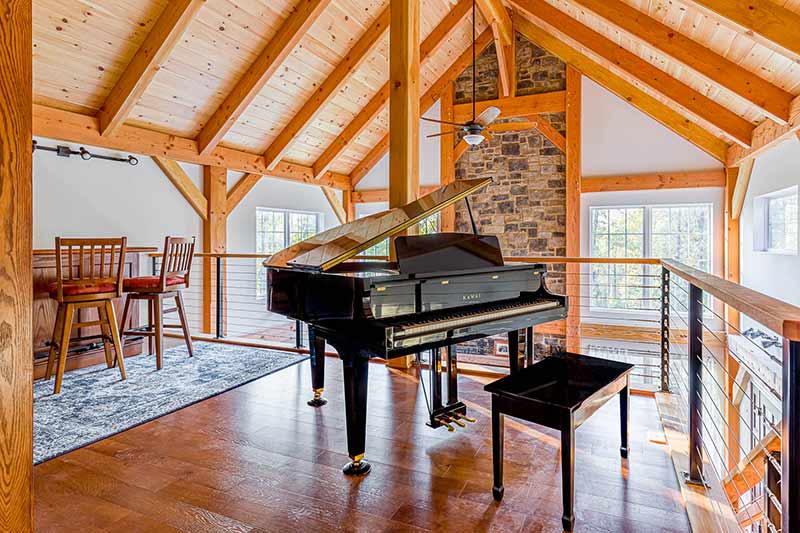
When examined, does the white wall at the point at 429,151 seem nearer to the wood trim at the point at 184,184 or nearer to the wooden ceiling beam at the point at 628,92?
the wooden ceiling beam at the point at 628,92

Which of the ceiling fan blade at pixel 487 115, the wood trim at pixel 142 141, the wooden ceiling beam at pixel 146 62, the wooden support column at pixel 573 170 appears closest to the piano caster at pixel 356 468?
the ceiling fan blade at pixel 487 115

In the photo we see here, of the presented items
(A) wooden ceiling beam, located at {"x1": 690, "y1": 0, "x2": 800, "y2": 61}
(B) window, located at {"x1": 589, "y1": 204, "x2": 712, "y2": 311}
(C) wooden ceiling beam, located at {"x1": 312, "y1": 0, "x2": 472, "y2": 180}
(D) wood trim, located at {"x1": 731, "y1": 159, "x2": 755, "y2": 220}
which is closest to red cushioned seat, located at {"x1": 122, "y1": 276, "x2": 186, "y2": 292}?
(C) wooden ceiling beam, located at {"x1": 312, "y1": 0, "x2": 472, "y2": 180}

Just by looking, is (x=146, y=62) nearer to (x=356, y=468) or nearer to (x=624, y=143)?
(x=356, y=468)

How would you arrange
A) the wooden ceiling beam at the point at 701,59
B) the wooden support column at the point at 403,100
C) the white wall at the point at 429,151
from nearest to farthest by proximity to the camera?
1. the wooden support column at the point at 403,100
2. the wooden ceiling beam at the point at 701,59
3. the white wall at the point at 429,151

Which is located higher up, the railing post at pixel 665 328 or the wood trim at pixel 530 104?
the wood trim at pixel 530 104

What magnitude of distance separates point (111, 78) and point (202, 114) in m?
1.12

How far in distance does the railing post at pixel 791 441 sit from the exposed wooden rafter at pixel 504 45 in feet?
20.8

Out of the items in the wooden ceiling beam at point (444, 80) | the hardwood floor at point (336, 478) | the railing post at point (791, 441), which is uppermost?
the wooden ceiling beam at point (444, 80)

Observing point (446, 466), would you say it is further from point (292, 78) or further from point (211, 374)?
point (292, 78)

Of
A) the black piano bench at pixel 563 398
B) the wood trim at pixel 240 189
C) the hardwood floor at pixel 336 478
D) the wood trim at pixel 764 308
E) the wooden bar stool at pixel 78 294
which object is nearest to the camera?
the wood trim at pixel 764 308

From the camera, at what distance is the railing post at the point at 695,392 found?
215cm

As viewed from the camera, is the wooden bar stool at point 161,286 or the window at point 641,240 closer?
the wooden bar stool at point 161,286

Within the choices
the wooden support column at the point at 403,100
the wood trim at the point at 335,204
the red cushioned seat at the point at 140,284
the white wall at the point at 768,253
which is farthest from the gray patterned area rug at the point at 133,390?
the white wall at the point at 768,253

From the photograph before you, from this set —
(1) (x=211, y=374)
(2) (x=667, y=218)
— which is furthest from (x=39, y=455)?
(2) (x=667, y=218)
